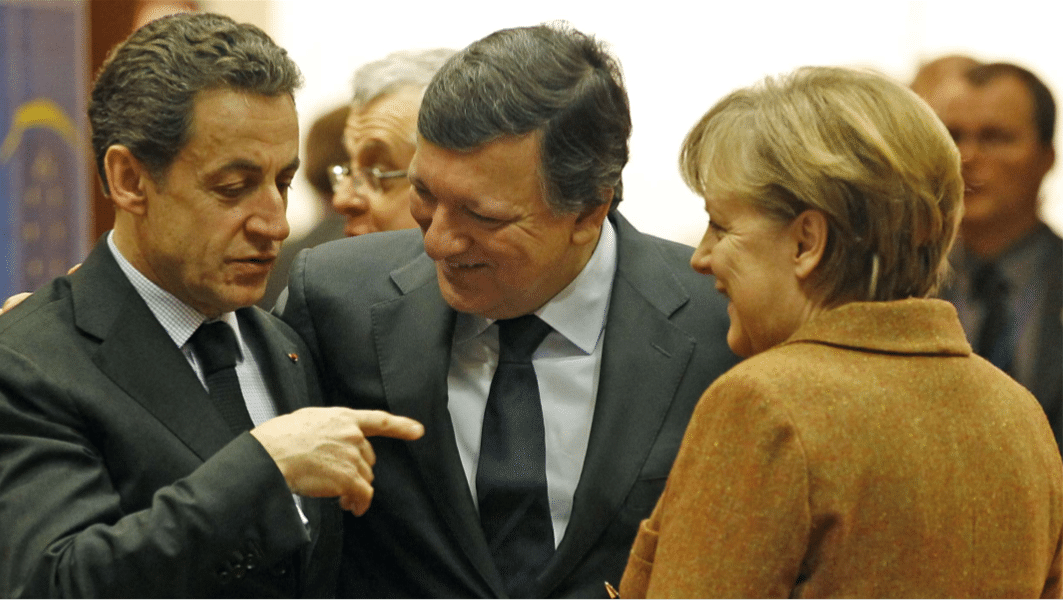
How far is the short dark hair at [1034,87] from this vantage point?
11.0 feet

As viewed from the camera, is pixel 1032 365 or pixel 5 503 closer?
pixel 5 503

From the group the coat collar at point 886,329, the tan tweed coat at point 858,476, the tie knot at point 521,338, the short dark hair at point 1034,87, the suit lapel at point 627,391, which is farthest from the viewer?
the short dark hair at point 1034,87

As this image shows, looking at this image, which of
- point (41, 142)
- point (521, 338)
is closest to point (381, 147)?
point (41, 142)

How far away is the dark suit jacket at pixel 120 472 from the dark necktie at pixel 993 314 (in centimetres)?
215

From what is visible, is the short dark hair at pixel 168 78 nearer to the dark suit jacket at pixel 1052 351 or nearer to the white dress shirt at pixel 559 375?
the white dress shirt at pixel 559 375

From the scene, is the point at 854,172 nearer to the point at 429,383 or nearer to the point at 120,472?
the point at 429,383

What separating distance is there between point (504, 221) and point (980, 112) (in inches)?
73.6

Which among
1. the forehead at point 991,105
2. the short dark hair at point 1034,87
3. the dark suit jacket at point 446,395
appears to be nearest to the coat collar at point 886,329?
the dark suit jacket at point 446,395

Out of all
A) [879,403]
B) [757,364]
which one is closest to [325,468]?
[757,364]

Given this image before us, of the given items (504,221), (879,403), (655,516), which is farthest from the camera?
(504,221)

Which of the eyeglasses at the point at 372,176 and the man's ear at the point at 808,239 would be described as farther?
the eyeglasses at the point at 372,176

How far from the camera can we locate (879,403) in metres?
1.32

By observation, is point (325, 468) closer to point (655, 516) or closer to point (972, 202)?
point (655, 516)

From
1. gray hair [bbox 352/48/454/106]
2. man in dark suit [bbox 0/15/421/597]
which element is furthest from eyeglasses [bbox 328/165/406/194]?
man in dark suit [bbox 0/15/421/597]
